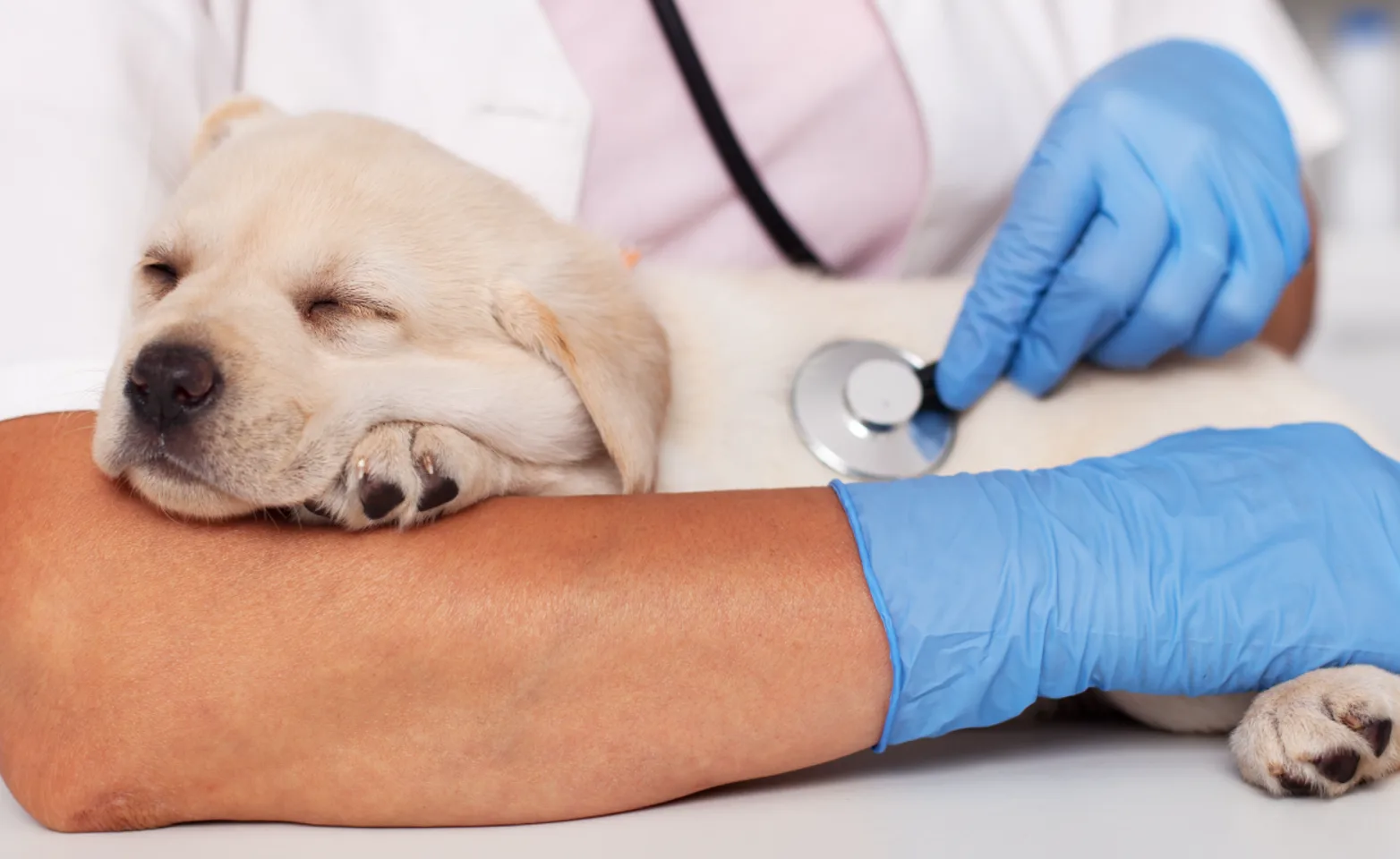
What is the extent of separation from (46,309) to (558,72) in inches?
32.2

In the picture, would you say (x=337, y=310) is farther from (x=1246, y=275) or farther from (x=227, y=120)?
(x=1246, y=275)

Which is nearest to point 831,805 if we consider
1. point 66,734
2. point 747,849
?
point 747,849

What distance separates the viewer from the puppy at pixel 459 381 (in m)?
1.12

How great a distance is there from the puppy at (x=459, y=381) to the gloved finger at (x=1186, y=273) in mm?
110

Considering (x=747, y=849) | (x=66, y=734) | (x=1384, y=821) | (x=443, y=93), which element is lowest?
(x=66, y=734)

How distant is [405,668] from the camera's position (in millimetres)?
1111

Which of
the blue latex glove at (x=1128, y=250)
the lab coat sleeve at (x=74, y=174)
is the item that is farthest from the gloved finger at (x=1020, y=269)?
the lab coat sleeve at (x=74, y=174)

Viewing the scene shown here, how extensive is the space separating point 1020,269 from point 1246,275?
318 mm

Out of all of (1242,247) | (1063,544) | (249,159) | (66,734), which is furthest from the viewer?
(1242,247)

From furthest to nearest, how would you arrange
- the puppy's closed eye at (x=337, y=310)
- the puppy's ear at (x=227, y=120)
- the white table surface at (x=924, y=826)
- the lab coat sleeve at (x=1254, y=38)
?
the lab coat sleeve at (x=1254, y=38) < the puppy's ear at (x=227, y=120) < the puppy's closed eye at (x=337, y=310) < the white table surface at (x=924, y=826)

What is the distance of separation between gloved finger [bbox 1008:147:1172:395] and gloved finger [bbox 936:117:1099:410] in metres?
0.02

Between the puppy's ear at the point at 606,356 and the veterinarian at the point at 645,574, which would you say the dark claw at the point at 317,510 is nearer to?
the veterinarian at the point at 645,574

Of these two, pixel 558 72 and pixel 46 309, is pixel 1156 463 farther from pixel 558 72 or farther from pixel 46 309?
pixel 46 309

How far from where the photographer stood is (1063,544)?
121 centimetres
